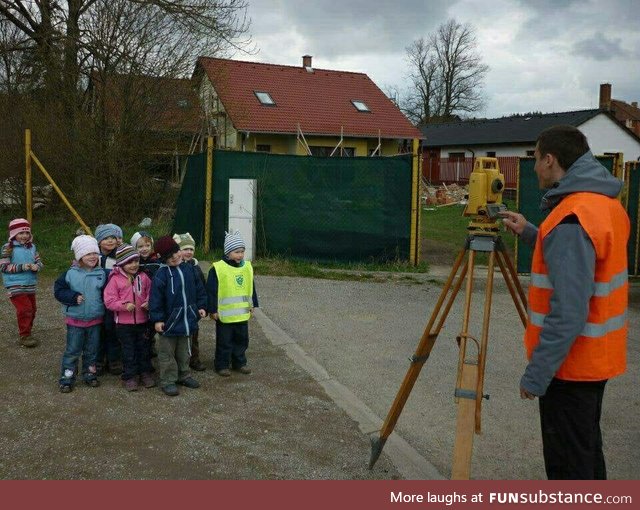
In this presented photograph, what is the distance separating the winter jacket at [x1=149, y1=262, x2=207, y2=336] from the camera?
532cm

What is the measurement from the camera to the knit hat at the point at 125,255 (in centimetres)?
545

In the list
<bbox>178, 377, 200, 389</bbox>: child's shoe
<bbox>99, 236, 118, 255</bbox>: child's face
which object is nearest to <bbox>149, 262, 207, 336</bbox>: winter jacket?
<bbox>178, 377, 200, 389</bbox>: child's shoe

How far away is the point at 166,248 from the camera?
17.5 feet

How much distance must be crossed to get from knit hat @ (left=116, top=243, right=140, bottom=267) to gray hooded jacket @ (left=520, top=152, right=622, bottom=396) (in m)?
3.60

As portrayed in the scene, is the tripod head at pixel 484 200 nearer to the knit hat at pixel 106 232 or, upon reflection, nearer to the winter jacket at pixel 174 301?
the winter jacket at pixel 174 301

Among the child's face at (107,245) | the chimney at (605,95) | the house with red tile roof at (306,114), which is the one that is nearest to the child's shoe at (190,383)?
the child's face at (107,245)

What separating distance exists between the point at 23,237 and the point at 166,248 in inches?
79.6

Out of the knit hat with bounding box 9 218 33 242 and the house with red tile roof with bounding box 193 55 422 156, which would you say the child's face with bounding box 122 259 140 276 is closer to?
the knit hat with bounding box 9 218 33 242

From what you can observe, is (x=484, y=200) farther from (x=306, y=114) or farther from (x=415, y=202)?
(x=306, y=114)

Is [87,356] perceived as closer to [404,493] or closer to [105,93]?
[404,493]

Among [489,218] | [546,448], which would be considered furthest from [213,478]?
[489,218]

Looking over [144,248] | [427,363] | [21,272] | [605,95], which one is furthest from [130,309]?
[605,95]

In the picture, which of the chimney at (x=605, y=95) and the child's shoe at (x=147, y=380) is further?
the chimney at (x=605, y=95)

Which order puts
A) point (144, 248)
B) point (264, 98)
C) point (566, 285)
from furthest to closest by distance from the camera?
point (264, 98)
point (144, 248)
point (566, 285)
